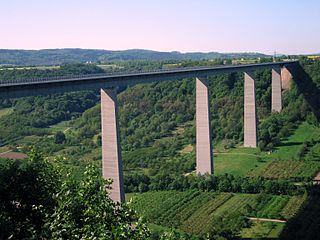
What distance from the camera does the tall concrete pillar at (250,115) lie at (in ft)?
192

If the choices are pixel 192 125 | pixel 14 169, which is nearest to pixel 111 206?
pixel 14 169

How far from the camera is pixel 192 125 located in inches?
2788

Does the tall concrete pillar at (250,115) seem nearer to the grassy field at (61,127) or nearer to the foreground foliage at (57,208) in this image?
the grassy field at (61,127)

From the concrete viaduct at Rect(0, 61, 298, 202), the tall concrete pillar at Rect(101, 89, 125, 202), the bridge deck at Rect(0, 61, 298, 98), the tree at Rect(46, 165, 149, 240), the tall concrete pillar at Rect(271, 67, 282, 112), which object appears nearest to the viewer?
the tree at Rect(46, 165, 149, 240)

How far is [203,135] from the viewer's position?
48.1 meters

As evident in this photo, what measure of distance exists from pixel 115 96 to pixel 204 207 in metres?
12.4

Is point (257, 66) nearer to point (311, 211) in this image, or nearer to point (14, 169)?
point (311, 211)

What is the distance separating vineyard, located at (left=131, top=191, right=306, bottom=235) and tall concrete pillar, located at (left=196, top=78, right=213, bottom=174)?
212 inches

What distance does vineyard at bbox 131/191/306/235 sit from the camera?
117 ft

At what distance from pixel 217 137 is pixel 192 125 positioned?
7.83 meters

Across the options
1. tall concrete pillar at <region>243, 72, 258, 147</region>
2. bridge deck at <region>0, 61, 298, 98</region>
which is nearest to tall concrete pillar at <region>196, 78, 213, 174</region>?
bridge deck at <region>0, 61, 298, 98</region>

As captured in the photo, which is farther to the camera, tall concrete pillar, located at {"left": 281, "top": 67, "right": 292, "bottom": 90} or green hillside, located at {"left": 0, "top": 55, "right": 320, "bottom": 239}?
tall concrete pillar, located at {"left": 281, "top": 67, "right": 292, "bottom": 90}

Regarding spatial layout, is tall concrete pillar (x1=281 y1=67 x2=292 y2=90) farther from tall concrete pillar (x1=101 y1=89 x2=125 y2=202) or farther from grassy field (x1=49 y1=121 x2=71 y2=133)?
tall concrete pillar (x1=101 y1=89 x2=125 y2=202)

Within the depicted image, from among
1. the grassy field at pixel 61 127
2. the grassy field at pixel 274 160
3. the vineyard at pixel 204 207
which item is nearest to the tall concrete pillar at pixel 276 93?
the grassy field at pixel 274 160
